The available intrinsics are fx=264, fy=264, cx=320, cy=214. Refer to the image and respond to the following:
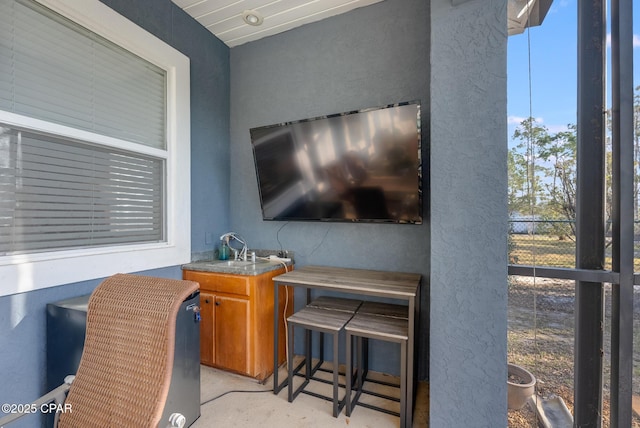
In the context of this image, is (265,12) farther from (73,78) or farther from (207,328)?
(207,328)

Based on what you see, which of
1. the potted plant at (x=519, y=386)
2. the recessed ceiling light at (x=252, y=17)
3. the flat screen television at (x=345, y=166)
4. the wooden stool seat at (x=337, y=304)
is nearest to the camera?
the potted plant at (x=519, y=386)

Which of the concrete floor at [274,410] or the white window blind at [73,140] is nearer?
the white window blind at [73,140]

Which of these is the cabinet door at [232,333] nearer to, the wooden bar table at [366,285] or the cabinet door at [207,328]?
the cabinet door at [207,328]

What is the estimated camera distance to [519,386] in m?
1.39

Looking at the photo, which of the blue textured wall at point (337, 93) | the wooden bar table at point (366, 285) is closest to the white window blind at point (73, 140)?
the blue textured wall at point (337, 93)

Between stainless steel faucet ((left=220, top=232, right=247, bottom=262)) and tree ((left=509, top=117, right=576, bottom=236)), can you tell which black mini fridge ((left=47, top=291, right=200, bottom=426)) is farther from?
tree ((left=509, top=117, right=576, bottom=236))

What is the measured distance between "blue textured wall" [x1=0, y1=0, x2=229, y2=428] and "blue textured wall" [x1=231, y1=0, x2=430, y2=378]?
5.7 inches

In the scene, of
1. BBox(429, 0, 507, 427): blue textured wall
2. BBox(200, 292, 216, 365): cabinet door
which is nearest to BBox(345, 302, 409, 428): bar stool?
BBox(429, 0, 507, 427): blue textured wall

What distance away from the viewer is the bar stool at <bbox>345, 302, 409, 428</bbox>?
1573 millimetres

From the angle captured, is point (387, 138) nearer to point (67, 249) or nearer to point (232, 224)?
point (232, 224)

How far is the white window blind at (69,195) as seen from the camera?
140cm

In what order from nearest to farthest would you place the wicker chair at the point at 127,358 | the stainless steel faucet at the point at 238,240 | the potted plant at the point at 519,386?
the wicker chair at the point at 127,358 → the potted plant at the point at 519,386 → the stainless steel faucet at the point at 238,240

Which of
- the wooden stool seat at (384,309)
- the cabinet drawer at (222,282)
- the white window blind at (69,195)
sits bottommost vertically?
the wooden stool seat at (384,309)

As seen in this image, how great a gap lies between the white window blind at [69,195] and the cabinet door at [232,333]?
0.82m
